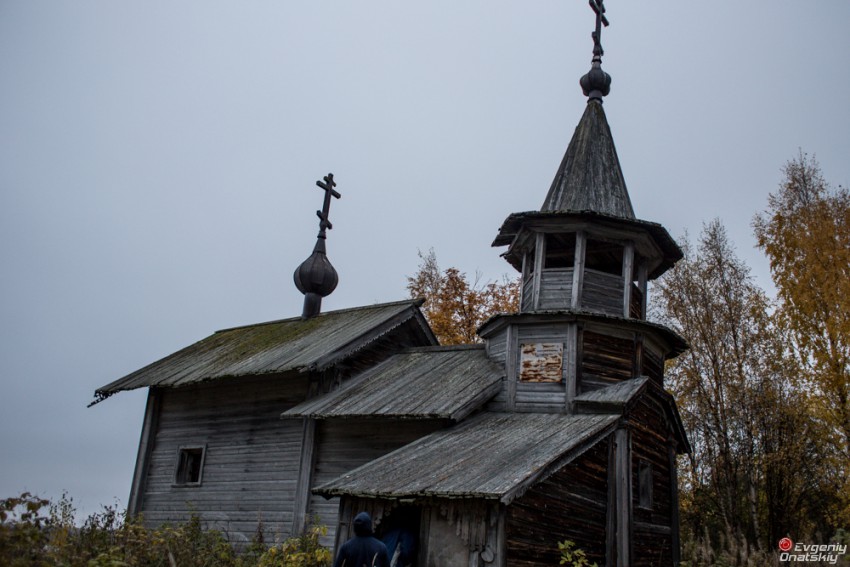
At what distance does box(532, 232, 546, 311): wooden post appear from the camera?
15.1 metres

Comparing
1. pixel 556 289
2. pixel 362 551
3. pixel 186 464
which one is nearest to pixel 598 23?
pixel 556 289

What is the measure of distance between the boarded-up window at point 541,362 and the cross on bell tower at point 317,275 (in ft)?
28.3

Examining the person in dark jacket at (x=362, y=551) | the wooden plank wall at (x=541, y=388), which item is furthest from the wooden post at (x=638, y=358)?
the person in dark jacket at (x=362, y=551)

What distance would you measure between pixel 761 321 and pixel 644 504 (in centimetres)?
1154

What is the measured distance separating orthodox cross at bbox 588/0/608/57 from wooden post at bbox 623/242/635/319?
17.4 feet

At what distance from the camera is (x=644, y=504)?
14.0m

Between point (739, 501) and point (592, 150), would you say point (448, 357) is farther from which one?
point (739, 501)

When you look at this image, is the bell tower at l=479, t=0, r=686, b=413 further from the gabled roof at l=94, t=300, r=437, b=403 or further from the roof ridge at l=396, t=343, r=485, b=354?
the gabled roof at l=94, t=300, r=437, b=403

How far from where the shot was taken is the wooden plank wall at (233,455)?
1605 centimetres

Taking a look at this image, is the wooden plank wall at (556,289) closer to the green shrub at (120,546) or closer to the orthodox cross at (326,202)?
the green shrub at (120,546)

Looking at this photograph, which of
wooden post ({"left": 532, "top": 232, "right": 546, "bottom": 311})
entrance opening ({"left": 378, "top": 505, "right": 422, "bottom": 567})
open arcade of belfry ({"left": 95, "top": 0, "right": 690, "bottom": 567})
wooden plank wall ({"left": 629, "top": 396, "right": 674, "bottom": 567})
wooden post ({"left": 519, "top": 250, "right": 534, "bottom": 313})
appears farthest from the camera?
wooden post ({"left": 519, "top": 250, "right": 534, "bottom": 313})

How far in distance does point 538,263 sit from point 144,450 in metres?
11.2

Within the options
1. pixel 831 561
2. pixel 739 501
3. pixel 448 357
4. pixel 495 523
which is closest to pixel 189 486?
pixel 448 357

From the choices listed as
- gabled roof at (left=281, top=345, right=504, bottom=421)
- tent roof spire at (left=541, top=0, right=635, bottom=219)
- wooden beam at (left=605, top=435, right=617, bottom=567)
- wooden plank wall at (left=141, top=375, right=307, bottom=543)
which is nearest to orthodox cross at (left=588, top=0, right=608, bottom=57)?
tent roof spire at (left=541, top=0, right=635, bottom=219)
